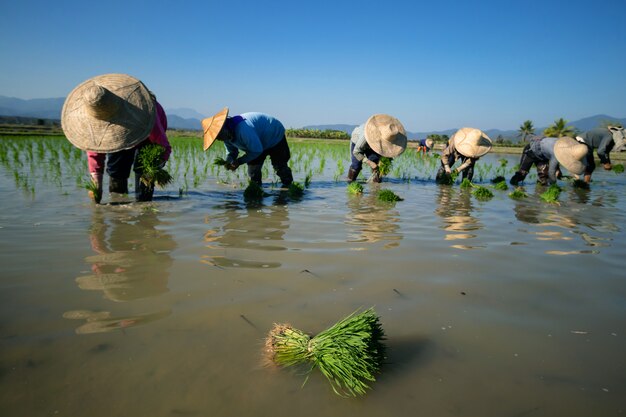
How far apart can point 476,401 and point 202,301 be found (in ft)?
4.16

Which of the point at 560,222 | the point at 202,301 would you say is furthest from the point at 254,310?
the point at 560,222

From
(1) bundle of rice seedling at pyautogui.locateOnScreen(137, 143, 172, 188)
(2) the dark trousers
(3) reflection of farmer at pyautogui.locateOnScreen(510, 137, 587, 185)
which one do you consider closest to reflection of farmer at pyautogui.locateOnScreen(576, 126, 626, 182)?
(3) reflection of farmer at pyautogui.locateOnScreen(510, 137, 587, 185)

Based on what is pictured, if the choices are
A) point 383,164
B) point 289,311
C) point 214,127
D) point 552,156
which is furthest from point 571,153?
point 289,311

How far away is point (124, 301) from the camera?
5.57 ft

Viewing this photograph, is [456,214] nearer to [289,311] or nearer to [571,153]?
[289,311]

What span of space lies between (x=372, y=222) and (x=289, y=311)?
2.07 meters

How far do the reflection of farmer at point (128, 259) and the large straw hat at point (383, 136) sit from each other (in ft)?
14.1

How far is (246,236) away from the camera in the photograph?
2930 millimetres

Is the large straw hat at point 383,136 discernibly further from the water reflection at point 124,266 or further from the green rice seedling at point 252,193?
the water reflection at point 124,266

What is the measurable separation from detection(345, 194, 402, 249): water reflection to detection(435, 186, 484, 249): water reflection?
492 mm

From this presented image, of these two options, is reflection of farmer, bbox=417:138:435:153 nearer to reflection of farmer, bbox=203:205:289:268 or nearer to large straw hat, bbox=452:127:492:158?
large straw hat, bbox=452:127:492:158

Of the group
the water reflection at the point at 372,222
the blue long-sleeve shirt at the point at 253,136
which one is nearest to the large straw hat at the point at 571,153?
the water reflection at the point at 372,222

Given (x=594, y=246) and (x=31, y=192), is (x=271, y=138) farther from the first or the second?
(x=594, y=246)

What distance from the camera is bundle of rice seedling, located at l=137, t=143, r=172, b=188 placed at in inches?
151
